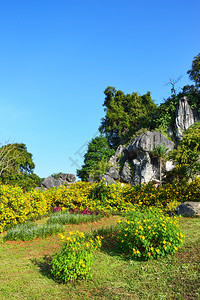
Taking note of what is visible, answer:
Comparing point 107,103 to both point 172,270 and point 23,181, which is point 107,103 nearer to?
point 23,181

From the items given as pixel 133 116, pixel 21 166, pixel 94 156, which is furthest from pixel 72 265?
pixel 133 116

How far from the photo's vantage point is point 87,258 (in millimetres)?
4484

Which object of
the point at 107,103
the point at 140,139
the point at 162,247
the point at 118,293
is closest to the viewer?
the point at 118,293

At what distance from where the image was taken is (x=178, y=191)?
41.8ft

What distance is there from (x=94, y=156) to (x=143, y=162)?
961cm

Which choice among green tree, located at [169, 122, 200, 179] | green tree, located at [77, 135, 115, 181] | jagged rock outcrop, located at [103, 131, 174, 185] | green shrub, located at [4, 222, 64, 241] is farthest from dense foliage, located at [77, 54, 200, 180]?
green shrub, located at [4, 222, 64, 241]

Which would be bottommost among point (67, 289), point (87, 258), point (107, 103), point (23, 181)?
point (67, 289)

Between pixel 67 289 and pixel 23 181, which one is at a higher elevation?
pixel 23 181

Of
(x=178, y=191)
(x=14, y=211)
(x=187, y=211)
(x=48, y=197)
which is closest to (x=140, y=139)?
(x=178, y=191)

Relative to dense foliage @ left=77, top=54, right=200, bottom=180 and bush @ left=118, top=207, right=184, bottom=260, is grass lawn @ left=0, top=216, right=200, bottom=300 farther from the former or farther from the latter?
dense foliage @ left=77, top=54, right=200, bottom=180

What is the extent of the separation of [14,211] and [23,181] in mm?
18909

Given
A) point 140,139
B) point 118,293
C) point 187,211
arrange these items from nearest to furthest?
1. point 118,293
2. point 187,211
3. point 140,139

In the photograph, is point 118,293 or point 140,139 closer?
point 118,293

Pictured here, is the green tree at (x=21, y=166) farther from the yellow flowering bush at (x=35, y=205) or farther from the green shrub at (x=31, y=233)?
the green shrub at (x=31, y=233)
